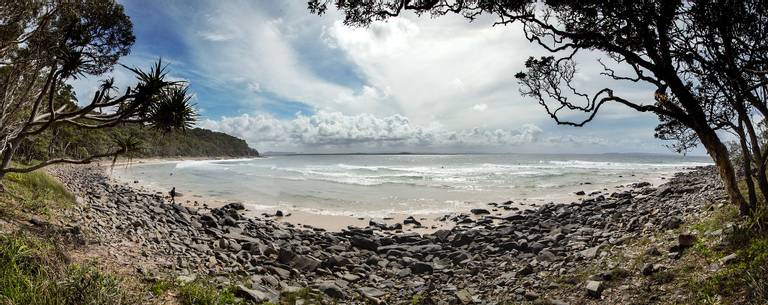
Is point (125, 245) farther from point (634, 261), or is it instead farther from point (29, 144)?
point (29, 144)

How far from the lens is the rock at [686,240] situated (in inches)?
294

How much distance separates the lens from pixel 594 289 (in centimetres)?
701

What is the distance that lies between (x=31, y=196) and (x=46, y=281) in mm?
6833

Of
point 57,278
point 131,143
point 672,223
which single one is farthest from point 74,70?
point 672,223

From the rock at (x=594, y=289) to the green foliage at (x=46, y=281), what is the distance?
25.3 ft

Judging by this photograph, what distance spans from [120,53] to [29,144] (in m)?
29.1

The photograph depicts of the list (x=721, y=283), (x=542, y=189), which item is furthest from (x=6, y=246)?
(x=542, y=189)

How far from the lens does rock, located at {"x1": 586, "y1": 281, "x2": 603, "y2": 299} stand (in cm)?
695

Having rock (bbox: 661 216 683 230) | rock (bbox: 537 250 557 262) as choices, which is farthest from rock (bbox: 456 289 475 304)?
rock (bbox: 661 216 683 230)

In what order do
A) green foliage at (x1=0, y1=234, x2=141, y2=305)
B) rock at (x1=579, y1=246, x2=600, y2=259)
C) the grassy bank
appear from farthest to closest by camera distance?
rock at (x1=579, y1=246, x2=600, y2=259)
the grassy bank
green foliage at (x1=0, y1=234, x2=141, y2=305)

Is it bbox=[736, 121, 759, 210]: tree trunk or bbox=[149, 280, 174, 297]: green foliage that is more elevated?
bbox=[736, 121, 759, 210]: tree trunk

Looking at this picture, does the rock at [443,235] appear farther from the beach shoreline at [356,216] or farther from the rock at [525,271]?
the rock at [525,271]

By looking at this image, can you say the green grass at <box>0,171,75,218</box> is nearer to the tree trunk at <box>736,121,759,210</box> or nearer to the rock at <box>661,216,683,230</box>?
the rock at <box>661,216,683,230</box>

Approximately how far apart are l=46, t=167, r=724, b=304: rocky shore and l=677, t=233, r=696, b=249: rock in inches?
1.9
